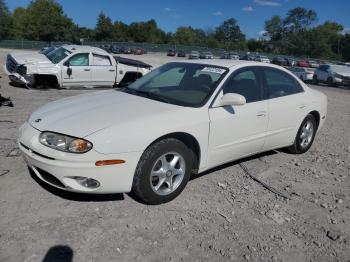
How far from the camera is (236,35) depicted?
147500 mm

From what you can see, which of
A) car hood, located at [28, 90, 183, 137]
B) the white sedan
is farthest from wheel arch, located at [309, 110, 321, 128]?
car hood, located at [28, 90, 183, 137]

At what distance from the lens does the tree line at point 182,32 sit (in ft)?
285

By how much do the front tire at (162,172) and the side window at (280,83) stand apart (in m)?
1.80

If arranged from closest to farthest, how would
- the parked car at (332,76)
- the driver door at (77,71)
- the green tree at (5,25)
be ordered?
the driver door at (77,71), the parked car at (332,76), the green tree at (5,25)

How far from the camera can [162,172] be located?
4.07m

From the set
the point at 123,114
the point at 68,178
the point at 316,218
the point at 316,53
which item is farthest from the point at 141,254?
the point at 316,53

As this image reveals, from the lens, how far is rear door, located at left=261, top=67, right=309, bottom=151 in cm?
532

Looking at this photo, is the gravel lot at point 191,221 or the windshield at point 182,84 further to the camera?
the windshield at point 182,84

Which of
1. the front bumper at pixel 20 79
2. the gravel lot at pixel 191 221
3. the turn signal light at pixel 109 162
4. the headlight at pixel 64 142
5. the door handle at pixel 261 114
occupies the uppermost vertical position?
the door handle at pixel 261 114

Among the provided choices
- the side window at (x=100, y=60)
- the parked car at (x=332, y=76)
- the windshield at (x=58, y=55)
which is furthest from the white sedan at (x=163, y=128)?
the parked car at (x=332, y=76)

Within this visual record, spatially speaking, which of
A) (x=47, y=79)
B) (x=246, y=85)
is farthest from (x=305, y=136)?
(x=47, y=79)

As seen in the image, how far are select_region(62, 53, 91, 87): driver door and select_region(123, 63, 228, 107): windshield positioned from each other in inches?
287

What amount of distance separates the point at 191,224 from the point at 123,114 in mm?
1305

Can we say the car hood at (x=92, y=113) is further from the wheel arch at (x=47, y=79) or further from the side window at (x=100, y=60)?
the side window at (x=100, y=60)
